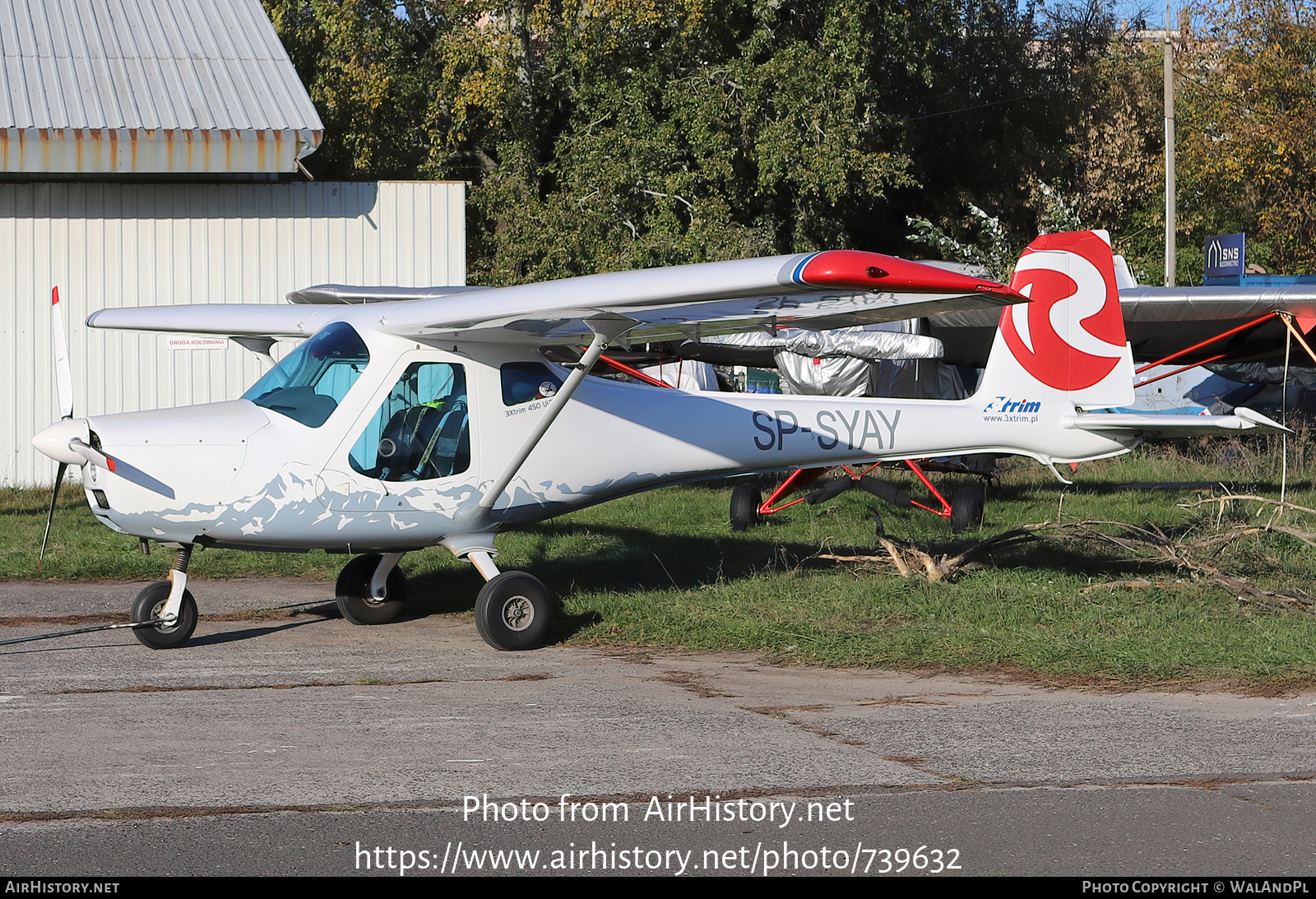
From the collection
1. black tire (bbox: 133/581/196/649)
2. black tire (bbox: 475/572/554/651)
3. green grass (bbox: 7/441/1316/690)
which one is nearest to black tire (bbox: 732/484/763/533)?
green grass (bbox: 7/441/1316/690)

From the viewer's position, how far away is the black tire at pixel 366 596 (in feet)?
28.3

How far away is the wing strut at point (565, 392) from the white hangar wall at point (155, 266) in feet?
30.3

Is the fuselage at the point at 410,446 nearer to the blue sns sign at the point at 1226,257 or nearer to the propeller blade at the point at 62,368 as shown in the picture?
the propeller blade at the point at 62,368

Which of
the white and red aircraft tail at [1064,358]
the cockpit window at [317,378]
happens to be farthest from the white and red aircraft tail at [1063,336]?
the cockpit window at [317,378]

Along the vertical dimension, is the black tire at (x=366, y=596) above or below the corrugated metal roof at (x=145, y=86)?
below

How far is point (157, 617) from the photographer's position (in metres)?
7.67

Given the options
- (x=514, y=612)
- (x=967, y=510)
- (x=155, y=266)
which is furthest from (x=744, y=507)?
(x=155, y=266)

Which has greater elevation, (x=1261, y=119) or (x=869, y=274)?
(x=1261, y=119)

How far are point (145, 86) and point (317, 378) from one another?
10.5 meters

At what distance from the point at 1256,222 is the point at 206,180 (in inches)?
1036

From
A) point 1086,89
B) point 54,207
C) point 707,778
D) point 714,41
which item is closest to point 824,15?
point 714,41

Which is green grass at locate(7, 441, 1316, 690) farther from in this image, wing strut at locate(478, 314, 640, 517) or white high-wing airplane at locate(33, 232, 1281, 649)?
wing strut at locate(478, 314, 640, 517)

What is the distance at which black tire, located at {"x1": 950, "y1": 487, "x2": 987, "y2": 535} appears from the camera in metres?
12.7

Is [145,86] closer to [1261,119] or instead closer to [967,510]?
[967,510]
